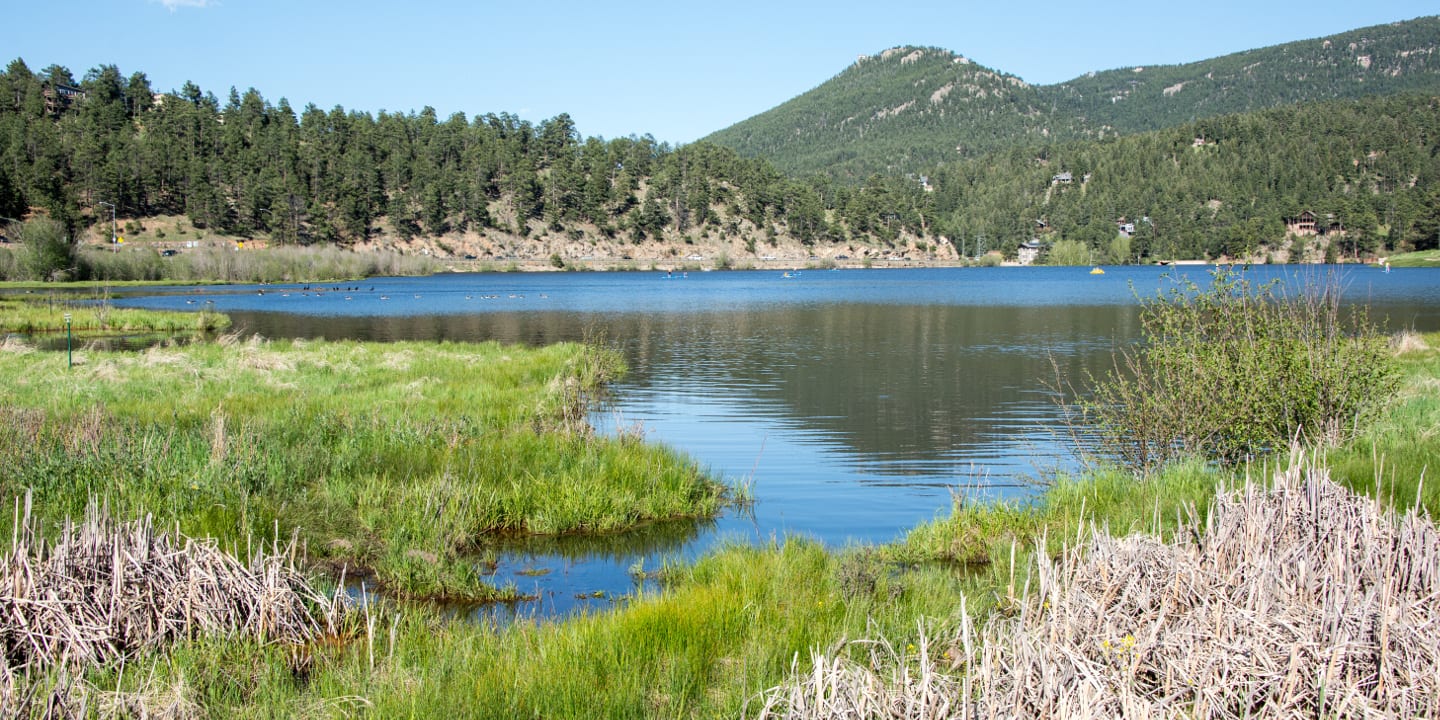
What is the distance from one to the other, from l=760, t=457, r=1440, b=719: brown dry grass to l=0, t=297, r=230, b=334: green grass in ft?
165

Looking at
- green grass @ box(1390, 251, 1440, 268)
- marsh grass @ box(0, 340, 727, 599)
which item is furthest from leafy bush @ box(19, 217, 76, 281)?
green grass @ box(1390, 251, 1440, 268)

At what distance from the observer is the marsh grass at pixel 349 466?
11.3 metres

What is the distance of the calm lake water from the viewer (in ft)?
45.5

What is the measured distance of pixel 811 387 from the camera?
31.3 meters

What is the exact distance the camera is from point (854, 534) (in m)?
13.7

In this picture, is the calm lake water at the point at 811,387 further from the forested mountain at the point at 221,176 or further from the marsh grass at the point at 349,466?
the forested mountain at the point at 221,176

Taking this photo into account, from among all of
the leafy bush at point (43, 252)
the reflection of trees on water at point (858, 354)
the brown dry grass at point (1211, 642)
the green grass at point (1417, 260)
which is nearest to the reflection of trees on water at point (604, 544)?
the brown dry grass at point (1211, 642)

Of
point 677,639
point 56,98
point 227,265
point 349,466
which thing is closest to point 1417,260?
point 227,265

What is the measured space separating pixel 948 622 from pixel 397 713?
14.3ft

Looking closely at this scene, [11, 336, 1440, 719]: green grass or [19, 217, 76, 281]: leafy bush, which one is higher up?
[19, 217, 76, 281]: leafy bush

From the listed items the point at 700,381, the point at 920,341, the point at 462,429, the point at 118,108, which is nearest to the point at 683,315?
the point at 920,341

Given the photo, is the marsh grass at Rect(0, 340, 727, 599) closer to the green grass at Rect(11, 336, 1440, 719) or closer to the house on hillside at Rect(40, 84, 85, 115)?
the green grass at Rect(11, 336, 1440, 719)

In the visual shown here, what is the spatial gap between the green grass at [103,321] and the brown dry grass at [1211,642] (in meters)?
50.4

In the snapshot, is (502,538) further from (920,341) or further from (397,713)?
(920,341)
